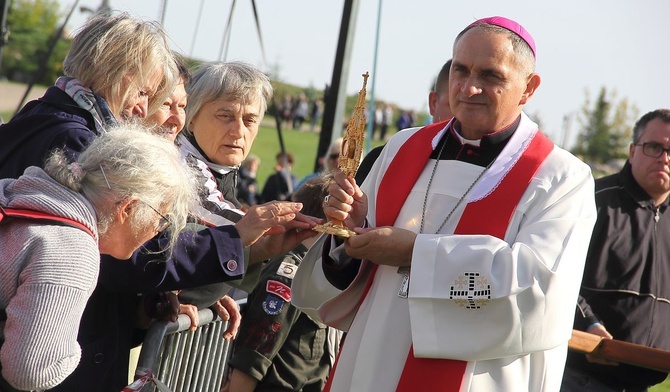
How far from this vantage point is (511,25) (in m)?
3.51

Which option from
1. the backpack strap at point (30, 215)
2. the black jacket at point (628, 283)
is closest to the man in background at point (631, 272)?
the black jacket at point (628, 283)

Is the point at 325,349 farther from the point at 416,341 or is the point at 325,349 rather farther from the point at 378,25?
the point at 378,25

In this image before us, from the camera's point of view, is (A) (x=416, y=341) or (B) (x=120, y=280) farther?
(A) (x=416, y=341)

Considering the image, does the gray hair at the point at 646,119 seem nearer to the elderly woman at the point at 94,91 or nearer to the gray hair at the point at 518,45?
the gray hair at the point at 518,45

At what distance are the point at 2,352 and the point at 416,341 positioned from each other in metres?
1.43

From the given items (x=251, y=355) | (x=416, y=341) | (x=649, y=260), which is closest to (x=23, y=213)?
(x=416, y=341)

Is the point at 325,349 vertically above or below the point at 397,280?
below

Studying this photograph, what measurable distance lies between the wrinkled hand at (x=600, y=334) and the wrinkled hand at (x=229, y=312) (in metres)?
2.07

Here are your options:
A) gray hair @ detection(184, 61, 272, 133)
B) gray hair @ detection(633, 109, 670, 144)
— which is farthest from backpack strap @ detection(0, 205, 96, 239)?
gray hair @ detection(633, 109, 670, 144)

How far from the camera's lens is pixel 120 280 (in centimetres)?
293

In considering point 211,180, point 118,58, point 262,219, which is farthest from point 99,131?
point 211,180

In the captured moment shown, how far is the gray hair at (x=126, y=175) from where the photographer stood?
2549mm

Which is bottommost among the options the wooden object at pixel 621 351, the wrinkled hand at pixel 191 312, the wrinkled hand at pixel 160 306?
the wooden object at pixel 621 351

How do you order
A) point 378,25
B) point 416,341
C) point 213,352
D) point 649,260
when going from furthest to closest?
point 378,25
point 649,260
point 213,352
point 416,341
